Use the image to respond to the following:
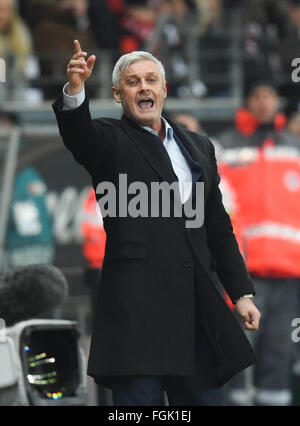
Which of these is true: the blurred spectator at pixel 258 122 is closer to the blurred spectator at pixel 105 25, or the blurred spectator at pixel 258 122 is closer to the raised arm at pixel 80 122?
the blurred spectator at pixel 105 25

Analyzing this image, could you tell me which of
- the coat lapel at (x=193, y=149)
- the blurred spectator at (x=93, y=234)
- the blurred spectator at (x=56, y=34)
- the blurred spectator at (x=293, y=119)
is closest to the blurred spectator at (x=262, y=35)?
the blurred spectator at (x=293, y=119)

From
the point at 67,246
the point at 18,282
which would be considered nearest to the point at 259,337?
the point at 67,246

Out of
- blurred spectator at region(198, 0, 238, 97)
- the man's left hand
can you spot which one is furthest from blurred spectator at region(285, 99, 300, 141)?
the man's left hand

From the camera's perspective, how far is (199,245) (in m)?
4.93

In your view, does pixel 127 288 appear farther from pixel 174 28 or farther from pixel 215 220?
pixel 174 28

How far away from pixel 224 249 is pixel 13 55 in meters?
6.96

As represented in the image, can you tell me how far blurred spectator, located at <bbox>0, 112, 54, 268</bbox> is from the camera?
28.3 feet

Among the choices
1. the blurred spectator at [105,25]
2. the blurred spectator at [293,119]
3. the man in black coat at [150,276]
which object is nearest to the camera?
the man in black coat at [150,276]

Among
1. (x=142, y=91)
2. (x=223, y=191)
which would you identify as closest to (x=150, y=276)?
(x=142, y=91)

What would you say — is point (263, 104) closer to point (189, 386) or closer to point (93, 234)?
point (93, 234)

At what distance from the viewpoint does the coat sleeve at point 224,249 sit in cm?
502

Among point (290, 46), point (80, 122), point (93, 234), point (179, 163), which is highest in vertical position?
point (290, 46)

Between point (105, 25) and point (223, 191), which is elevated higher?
point (105, 25)

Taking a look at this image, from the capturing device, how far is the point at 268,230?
8672mm
